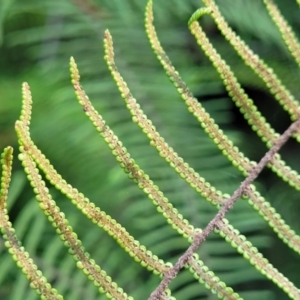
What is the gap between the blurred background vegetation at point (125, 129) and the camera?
0.95 meters

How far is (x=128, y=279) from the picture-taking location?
3.06 feet

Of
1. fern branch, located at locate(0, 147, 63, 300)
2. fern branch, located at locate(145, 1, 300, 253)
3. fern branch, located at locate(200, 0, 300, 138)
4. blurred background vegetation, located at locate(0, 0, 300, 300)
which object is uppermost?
fern branch, located at locate(200, 0, 300, 138)

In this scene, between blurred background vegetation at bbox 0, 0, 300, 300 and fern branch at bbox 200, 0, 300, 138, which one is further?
blurred background vegetation at bbox 0, 0, 300, 300

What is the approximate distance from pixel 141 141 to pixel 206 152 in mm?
127

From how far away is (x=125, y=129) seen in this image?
1032 millimetres

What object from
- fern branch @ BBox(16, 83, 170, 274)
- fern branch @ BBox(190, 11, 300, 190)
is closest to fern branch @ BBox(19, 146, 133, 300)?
fern branch @ BBox(16, 83, 170, 274)

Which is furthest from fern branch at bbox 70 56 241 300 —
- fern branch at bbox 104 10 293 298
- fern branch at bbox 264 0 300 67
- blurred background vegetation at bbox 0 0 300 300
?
blurred background vegetation at bbox 0 0 300 300

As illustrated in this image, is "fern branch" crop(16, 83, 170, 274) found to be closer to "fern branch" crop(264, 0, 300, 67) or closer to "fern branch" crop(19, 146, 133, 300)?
"fern branch" crop(19, 146, 133, 300)

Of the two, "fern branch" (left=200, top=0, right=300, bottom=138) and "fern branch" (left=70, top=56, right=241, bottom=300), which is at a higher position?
"fern branch" (left=200, top=0, right=300, bottom=138)

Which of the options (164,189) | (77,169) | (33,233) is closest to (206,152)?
(164,189)

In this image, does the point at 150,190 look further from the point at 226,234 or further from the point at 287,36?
the point at 287,36

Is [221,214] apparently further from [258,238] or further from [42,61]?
[42,61]

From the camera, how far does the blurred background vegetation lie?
95 cm

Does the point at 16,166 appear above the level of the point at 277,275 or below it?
below
